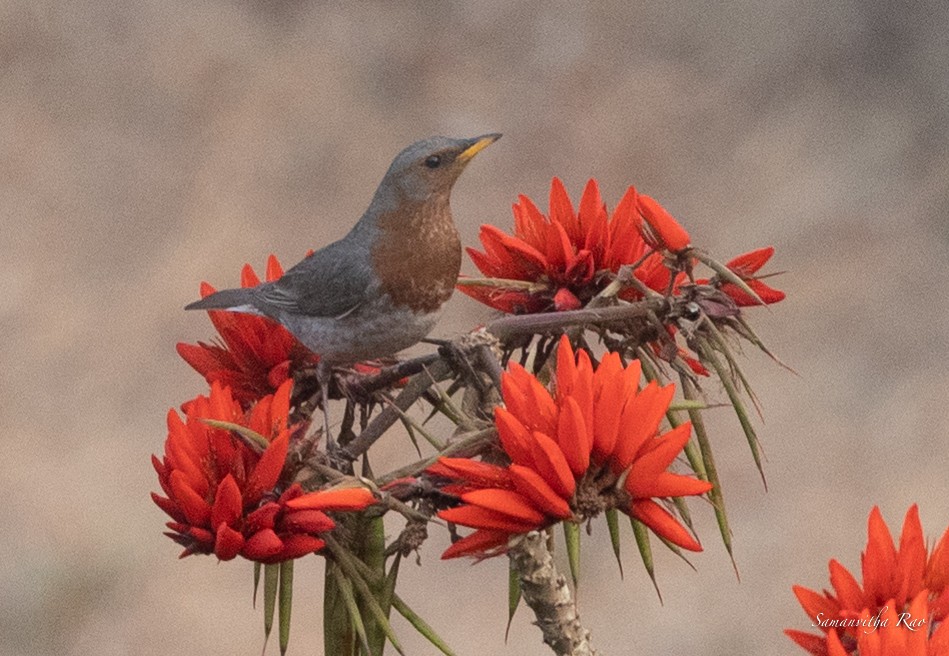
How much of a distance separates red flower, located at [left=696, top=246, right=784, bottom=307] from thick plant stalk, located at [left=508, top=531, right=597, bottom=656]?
131mm

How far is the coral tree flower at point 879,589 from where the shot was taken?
45cm

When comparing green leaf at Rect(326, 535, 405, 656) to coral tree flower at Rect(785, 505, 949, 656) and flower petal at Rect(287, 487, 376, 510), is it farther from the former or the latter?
coral tree flower at Rect(785, 505, 949, 656)

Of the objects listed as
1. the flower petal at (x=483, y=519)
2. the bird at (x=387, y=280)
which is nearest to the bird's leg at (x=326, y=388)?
the bird at (x=387, y=280)

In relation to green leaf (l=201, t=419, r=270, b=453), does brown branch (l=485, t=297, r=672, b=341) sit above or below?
above

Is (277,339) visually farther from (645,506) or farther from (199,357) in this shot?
(645,506)

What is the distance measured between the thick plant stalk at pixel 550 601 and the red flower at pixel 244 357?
0.15 metres

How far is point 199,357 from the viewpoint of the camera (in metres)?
0.58

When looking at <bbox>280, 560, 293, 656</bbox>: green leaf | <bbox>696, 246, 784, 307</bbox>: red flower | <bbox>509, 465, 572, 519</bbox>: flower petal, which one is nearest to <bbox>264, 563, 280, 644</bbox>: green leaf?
<bbox>280, 560, 293, 656</bbox>: green leaf

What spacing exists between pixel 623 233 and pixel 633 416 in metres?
0.16

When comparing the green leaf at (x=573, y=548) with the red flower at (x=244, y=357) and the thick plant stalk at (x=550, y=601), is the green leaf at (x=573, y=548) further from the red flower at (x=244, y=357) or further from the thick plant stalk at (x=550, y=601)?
the red flower at (x=244, y=357)

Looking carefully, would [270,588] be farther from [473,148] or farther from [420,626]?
[473,148]

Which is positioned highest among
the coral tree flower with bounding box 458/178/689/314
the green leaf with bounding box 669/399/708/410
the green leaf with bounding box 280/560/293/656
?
the coral tree flower with bounding box 458/178/689/314

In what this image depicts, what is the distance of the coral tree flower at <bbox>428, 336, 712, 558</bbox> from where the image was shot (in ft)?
1.39

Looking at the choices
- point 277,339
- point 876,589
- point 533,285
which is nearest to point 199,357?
point 277,339
